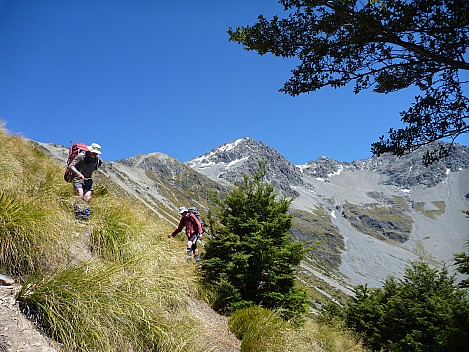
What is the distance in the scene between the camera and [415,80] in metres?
6.24

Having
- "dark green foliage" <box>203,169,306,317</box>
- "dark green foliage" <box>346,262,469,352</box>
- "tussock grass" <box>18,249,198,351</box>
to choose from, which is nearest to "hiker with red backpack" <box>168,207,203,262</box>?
"dark green foliage" <box>203,169,306,317</box>

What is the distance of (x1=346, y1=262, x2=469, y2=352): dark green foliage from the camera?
15930mm

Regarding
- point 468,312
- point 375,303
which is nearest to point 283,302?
point 468,312

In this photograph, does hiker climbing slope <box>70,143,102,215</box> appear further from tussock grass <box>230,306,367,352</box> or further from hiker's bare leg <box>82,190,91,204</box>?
tussock grass <box>230,306,367,352</box>

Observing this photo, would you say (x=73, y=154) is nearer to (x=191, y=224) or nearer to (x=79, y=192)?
(x=79, y=192)

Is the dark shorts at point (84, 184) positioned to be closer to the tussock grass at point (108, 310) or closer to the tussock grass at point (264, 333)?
the tussock grass at point (108, 310)

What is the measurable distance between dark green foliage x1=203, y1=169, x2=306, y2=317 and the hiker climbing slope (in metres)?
3.38

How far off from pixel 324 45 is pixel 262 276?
5.53m

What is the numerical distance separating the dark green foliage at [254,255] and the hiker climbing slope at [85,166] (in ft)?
11.1

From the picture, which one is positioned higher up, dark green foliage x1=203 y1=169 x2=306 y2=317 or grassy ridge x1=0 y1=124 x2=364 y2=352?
dark green foliage x1=203 y1=169 x2=306 y2=317

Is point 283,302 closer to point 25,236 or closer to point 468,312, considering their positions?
point 25,236

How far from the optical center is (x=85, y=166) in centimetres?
759

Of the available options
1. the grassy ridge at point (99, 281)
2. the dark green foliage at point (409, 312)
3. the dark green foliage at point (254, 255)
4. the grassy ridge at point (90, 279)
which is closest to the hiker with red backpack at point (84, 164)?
the grassy ridge at point (99, 281)

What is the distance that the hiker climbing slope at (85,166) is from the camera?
700 centimetres
